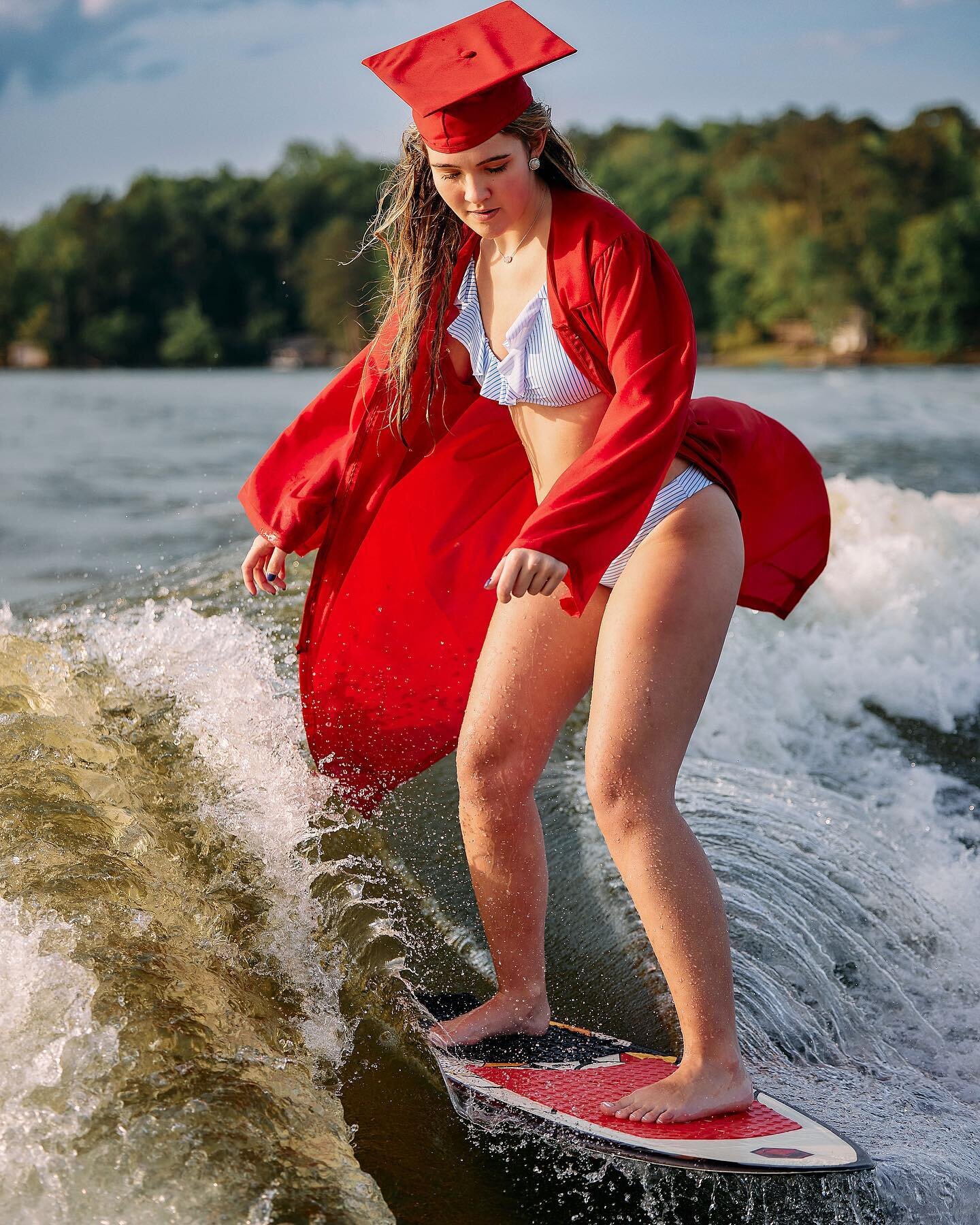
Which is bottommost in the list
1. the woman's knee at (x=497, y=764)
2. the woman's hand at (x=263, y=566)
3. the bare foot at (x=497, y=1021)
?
the bare foot at (x=497, y=1021)

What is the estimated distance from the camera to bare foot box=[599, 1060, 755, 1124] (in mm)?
2412

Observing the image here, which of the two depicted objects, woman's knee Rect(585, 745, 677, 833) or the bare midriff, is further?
the bare midriff

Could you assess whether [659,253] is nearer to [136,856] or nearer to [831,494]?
[136,856]

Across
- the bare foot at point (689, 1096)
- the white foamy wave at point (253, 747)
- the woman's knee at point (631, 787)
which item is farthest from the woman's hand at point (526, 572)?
the white foamy wave at point (253, 747)

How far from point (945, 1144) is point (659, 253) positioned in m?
1.92

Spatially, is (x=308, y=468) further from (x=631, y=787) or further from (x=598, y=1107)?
(x=598, y=1107)

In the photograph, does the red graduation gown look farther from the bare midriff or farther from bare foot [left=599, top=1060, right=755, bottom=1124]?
bare foot [left=599, top=1060, right=755, bottom=1124]

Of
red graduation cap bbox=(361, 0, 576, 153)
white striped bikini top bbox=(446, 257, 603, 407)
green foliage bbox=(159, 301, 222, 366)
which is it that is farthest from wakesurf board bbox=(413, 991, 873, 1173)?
green foliage bbox=(159, 301, 222, 366)

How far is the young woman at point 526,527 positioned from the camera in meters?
2.39

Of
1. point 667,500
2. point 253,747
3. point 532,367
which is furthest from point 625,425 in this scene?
point 253,747

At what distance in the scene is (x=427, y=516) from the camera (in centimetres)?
309

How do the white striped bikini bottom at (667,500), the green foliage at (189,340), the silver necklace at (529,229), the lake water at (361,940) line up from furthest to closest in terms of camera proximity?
the green foliage at (189,340) < the silver necklace at (529,229) < the white striped bikini bottom at (667,500) < the lake water at (361,940)

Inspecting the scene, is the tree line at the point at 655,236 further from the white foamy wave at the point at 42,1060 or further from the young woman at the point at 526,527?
the white foamy wave at the point at 42,1060

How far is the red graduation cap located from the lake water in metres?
1.64
